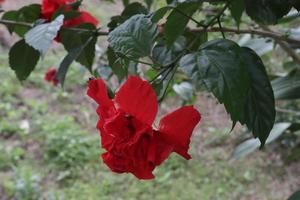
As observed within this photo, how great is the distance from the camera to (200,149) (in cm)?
262

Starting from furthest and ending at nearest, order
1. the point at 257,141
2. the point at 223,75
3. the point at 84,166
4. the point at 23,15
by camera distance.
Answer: the point at 84,166, the point at 257,141, the point at 23,15, the point at 223,75

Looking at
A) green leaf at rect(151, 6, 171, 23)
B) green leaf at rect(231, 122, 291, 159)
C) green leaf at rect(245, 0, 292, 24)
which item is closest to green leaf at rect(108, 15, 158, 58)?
green leaf at rect(151, 6, 171, 23)

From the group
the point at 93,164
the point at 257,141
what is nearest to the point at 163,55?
the point at 257,141

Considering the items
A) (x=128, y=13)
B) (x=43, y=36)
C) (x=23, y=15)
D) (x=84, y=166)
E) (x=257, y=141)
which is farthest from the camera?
(x=84, y=166)

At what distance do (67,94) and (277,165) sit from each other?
1.37 m

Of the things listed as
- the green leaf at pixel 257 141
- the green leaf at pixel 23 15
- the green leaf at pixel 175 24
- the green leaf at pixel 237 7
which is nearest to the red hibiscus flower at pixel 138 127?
the green leaf at pixel 175 24

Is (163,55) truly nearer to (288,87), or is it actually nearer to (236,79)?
(236,79)

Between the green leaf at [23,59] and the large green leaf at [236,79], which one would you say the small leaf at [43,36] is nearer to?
the green leaf at [23,59]

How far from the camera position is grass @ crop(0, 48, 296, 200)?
7.38ft

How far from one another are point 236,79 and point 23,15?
0.56 metres

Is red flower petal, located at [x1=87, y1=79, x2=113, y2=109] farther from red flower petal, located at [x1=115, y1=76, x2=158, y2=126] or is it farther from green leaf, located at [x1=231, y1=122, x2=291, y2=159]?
green leaf, located at [x1=231, y1=122, x2=291, y2=159]

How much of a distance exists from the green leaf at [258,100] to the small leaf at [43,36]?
0.26 m

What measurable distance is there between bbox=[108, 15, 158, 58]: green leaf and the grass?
1.45 m

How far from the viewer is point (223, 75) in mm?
467
